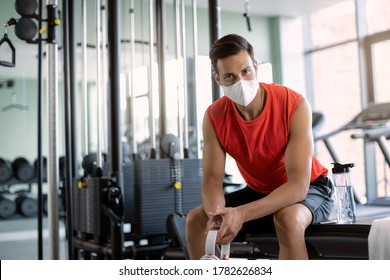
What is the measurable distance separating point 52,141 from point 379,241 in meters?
1.52

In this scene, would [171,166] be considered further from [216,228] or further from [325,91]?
[325,91]

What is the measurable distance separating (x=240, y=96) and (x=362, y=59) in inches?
186

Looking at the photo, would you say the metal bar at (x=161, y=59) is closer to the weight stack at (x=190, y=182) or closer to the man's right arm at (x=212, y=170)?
the weight stack at (x=190, y=182)

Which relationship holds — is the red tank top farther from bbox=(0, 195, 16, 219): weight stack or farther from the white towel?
bbox=(0, 195, 16, 219): weight stack

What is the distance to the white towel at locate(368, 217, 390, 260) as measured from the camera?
1648 millimetres

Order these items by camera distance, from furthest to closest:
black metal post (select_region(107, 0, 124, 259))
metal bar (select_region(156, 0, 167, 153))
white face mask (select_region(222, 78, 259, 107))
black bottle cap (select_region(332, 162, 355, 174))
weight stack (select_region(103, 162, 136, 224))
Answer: metal bar (select_region(156, 0, 167, 153)) < weight stack (select_region(103, 162, 136, 224)) < black metal post (select_region(107, 0, 124, 259)) < black bottle cap (select_region(332, 162, 355, 174)) < white face mask (select_region(222, 78, 259, 107))

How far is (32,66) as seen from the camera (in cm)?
703

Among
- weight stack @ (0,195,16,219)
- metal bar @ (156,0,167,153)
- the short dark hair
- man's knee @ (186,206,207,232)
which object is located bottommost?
weight stack @ (0,195,16,219)

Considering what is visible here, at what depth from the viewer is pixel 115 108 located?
286 centimetres

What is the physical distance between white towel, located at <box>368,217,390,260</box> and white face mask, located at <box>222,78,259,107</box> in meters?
0.60

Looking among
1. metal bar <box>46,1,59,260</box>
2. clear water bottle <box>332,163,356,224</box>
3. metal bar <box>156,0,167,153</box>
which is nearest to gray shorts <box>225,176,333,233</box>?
clear water bottle <box>332,163,356,224</box>

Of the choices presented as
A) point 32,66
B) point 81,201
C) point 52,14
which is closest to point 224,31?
point 32,66

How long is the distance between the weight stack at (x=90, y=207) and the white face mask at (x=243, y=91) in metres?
1.34

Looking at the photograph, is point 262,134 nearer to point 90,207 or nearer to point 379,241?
point 379,241
